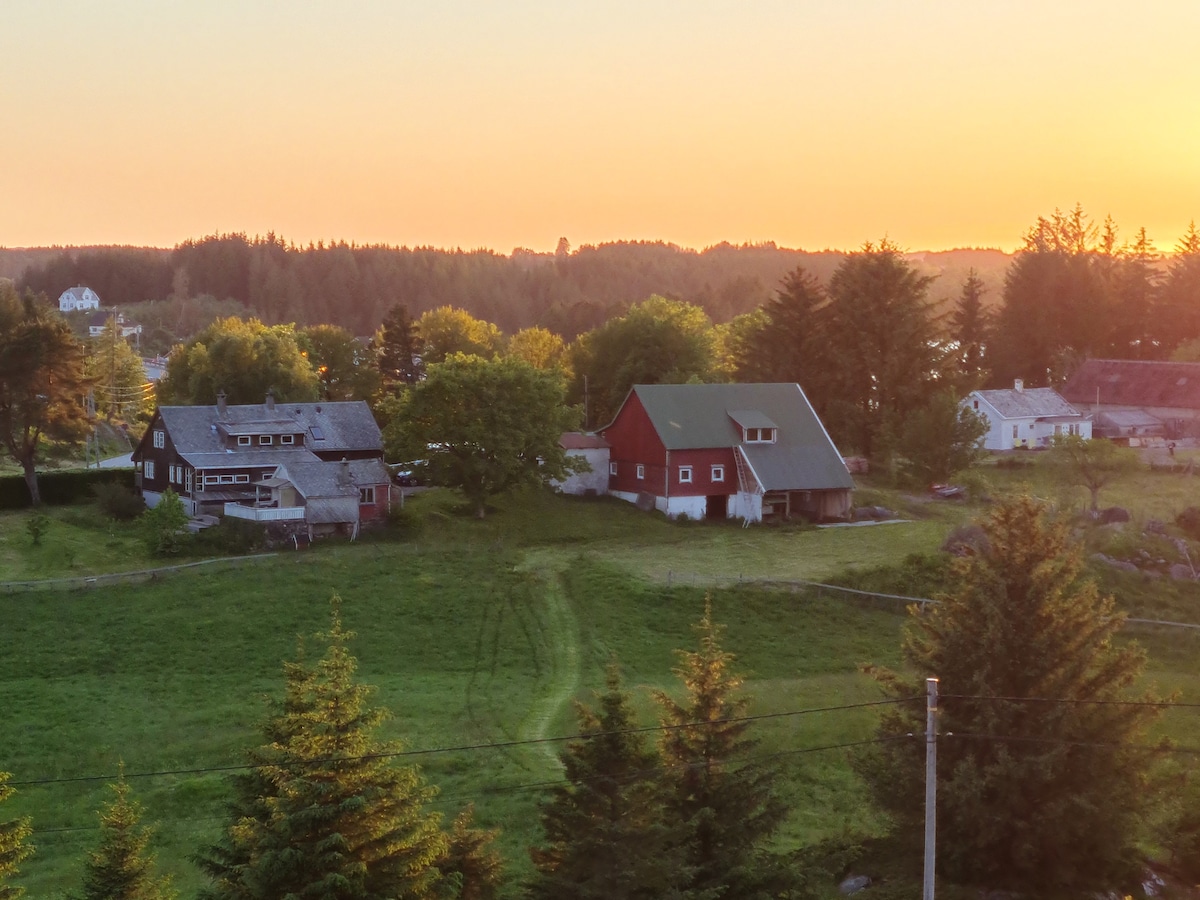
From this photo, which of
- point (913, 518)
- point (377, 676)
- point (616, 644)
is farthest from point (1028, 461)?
point (377, 676)

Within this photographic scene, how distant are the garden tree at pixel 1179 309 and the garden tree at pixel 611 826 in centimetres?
8250

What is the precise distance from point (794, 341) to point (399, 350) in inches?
1063

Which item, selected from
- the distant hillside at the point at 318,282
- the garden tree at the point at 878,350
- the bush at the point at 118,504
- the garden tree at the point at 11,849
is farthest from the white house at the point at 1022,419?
the distant hillside at the point at 318,282

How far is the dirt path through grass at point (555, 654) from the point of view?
26500mm

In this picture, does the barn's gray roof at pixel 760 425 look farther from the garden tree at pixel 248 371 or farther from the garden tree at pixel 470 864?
the garden tree at pixel 470 864

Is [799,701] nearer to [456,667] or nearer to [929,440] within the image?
[456,667]

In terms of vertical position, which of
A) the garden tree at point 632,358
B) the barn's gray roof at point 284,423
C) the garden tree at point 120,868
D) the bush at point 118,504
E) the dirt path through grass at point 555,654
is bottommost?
the dirt path through grass at point 555,654

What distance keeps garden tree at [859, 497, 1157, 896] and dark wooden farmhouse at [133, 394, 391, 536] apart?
94.2 ft

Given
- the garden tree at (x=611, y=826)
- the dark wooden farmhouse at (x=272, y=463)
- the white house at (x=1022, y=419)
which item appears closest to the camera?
the garden tree at (x=611, y=826)

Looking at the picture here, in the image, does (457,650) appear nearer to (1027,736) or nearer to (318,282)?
(1027,736)

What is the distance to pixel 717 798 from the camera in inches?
634

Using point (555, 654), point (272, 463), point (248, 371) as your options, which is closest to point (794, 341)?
point (248, 371)

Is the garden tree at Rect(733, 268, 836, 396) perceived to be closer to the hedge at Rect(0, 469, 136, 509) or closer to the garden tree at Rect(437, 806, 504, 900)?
the hedge at Rect(0, 469, 136, 509)

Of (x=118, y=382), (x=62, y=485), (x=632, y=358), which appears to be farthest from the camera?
(x=118, y=382)
